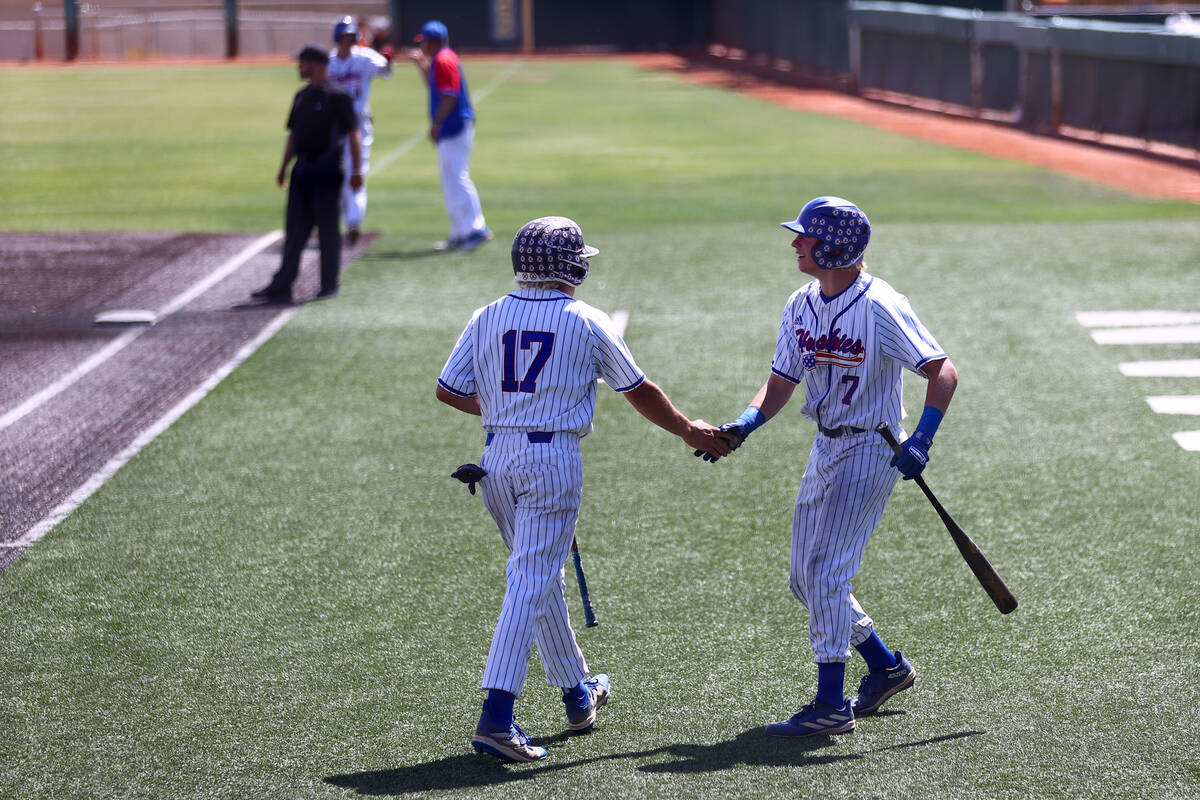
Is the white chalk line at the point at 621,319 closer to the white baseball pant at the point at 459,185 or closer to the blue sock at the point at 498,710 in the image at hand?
the white baseball pant at the point at 459,185

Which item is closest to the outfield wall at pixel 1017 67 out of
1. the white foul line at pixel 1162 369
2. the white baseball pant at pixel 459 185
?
the white baseball pant at pixel 459 185

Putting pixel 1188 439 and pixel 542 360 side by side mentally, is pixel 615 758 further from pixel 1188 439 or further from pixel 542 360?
pixel 1188 439

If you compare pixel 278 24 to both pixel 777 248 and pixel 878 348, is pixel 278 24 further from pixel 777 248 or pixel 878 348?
pixel 878 348

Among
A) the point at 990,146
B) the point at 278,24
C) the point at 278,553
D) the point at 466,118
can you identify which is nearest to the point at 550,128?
the point at 990,146

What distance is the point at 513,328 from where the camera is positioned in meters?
5.07

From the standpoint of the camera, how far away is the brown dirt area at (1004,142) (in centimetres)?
2039

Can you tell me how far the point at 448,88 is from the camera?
1472cm

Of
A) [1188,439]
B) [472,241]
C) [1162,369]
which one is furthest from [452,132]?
[1188,439]

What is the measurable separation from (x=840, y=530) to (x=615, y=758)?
1188 mm

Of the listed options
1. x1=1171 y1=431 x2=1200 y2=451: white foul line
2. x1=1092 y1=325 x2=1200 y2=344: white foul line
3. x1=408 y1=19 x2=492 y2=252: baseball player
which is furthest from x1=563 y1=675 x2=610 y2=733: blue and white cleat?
x1=408 y1=19 x2=492 y2=252: baseball player

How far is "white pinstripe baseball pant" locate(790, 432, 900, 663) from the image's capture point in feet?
17.4

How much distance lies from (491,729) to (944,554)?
10.4 feet

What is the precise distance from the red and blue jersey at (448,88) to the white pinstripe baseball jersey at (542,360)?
9.95 meters

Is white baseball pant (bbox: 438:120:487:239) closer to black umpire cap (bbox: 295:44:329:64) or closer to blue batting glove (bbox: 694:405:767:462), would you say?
black umpire cap (bbox: 295:44:329:64)
